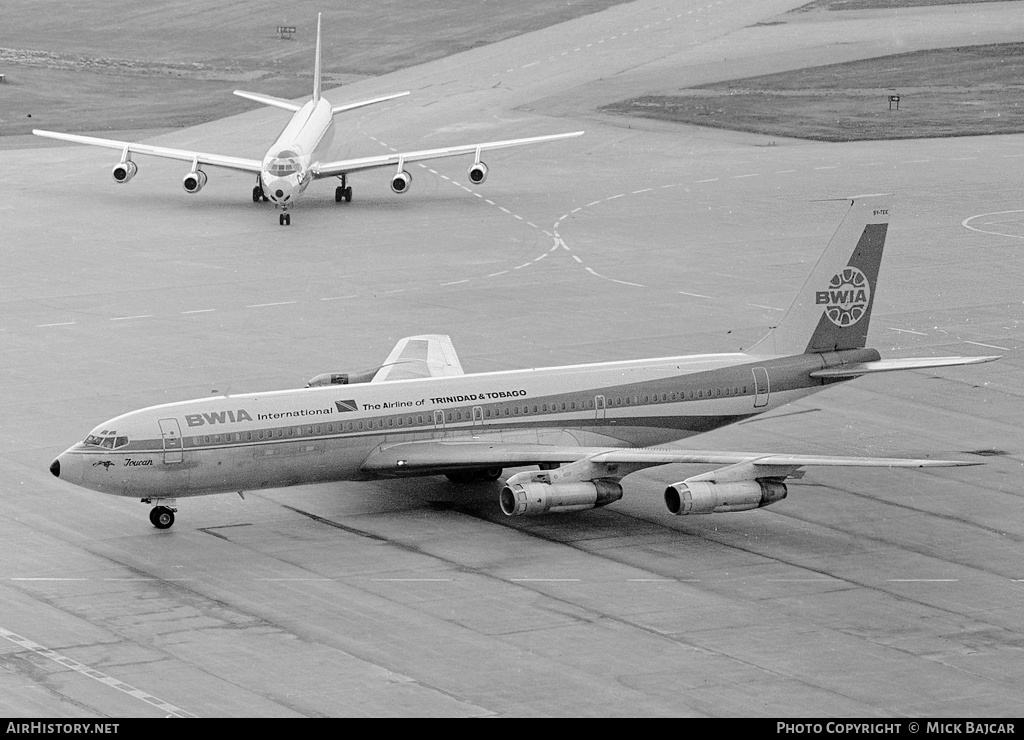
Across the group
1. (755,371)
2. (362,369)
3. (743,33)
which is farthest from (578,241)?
(743,33)

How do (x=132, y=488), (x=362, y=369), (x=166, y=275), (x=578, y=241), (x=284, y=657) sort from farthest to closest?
(x=578, y=241)
(x=166, y=275)
(x=362, y=369)
(x=132, y=488)
(x=284, y=657)

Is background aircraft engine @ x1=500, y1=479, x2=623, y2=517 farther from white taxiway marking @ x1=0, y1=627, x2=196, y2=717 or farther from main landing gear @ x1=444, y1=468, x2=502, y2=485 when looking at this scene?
white taxiway marking @ x1=0, y1=627, x2=196, y2=717

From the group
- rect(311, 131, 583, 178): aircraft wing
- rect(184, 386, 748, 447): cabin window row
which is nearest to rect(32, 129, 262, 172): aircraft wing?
rect(311, 131, 583, 178): aircraft wing

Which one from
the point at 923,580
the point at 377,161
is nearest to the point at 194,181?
the point at 377,161

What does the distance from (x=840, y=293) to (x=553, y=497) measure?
13.1m

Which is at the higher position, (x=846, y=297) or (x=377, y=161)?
(x=377, y=161)

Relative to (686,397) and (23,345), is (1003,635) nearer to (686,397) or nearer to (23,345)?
(686,397)

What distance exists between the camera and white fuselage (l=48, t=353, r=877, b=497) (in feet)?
147

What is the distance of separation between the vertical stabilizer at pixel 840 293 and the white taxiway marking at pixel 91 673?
24.1 m

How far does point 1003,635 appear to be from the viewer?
38.2 metres

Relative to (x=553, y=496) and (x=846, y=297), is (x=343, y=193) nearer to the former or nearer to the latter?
(x=846, y=297)

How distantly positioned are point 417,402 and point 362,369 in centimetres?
1474

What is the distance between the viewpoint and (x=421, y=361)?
55.8 meters

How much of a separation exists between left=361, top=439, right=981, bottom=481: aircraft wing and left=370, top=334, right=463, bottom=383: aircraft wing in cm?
717
